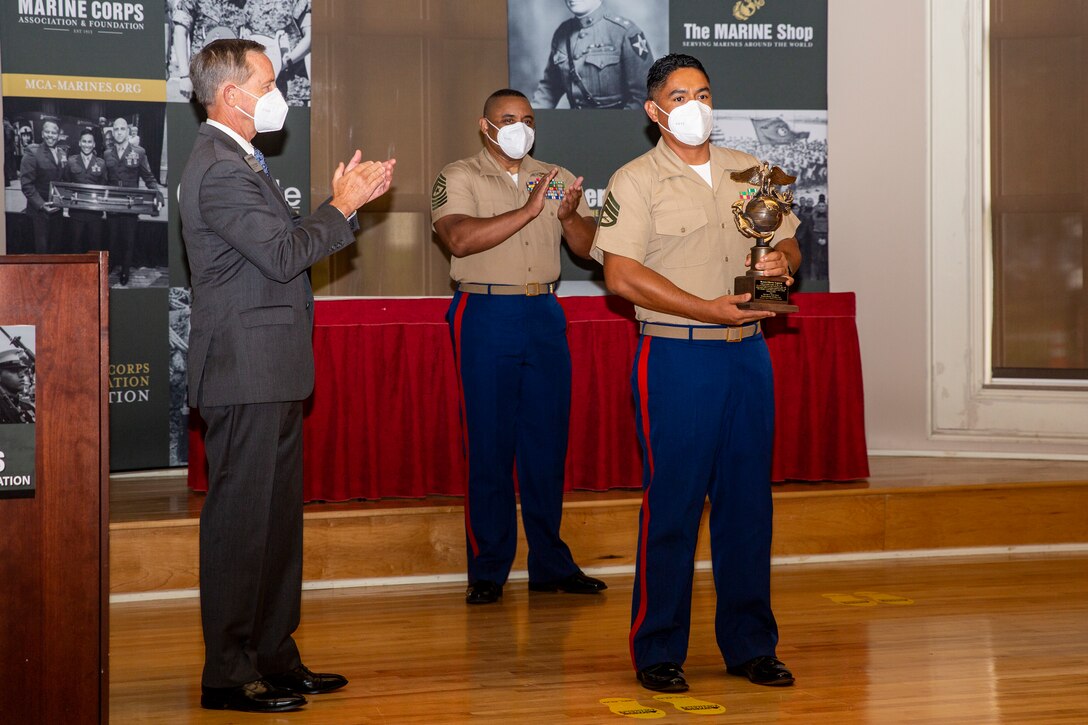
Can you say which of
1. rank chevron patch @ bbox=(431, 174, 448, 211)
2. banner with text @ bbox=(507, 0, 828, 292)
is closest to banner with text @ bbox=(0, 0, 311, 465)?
banner with text @ bbox=(507, 0, 828, 292)

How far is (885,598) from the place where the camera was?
4.27 meters

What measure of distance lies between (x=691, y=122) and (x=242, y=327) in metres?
1.30

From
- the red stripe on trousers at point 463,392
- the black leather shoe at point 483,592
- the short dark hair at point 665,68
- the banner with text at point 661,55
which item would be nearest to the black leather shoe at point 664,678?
the black leather shoe at point 483,592

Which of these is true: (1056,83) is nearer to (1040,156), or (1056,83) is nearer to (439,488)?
(1040,156)

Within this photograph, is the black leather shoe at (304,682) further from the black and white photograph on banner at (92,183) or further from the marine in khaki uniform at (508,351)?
the black and white photograph on banner at (92,183)

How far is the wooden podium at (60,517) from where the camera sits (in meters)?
2.35

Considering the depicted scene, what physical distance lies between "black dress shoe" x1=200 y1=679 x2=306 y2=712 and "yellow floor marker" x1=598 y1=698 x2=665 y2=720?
810mm

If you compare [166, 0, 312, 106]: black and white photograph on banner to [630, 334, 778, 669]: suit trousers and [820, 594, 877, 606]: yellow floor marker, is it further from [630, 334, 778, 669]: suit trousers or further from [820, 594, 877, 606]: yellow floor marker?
[820, 594, 877, 606]: yellow floor marker

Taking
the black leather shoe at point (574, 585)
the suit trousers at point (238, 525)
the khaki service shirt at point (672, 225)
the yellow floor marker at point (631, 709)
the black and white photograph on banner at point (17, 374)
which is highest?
the khaki service shirt at point (672, 225)

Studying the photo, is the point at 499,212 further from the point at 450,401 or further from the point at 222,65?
the point at 222,65

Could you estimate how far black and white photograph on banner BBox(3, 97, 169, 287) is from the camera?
212 inches

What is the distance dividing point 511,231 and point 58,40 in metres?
2.74

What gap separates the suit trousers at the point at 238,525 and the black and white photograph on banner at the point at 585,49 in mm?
3328

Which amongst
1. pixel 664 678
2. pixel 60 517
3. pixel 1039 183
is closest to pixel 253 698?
pixel 60 517
